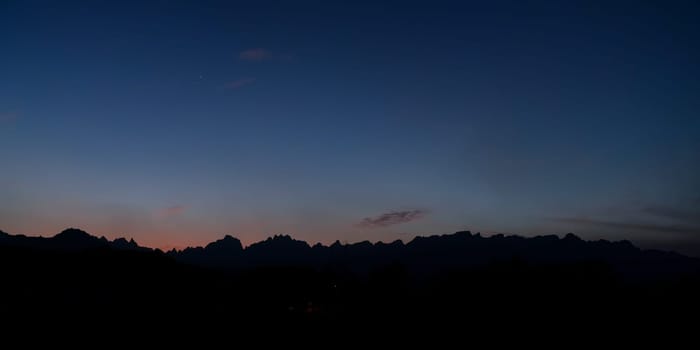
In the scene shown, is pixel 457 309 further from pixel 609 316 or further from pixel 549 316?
pixel 609 316

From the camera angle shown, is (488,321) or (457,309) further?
(457,309)

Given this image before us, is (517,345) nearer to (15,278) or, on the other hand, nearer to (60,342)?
(60,342)

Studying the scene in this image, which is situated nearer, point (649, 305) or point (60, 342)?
point (60, 342)

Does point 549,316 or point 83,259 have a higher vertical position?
point 83,259

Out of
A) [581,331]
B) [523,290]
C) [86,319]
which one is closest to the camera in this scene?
[581,331]

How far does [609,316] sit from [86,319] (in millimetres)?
52899

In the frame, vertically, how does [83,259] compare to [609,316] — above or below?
above

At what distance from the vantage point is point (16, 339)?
3544 cm

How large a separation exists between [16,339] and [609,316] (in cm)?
5547

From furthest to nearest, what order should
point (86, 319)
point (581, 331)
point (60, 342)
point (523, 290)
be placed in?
point (523, 290)
point (86, 319)
point (581, 331)
point (60, 342)

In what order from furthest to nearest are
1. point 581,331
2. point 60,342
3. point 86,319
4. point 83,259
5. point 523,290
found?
point 83,259, point 523,290, point 86,319, point 581,331, point 60,342

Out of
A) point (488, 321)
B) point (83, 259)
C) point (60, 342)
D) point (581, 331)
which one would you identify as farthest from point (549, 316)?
point (83, 259)

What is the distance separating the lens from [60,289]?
67812 millimetres

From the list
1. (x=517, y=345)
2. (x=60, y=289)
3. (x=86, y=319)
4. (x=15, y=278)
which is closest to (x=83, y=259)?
(x=15, y=278)
